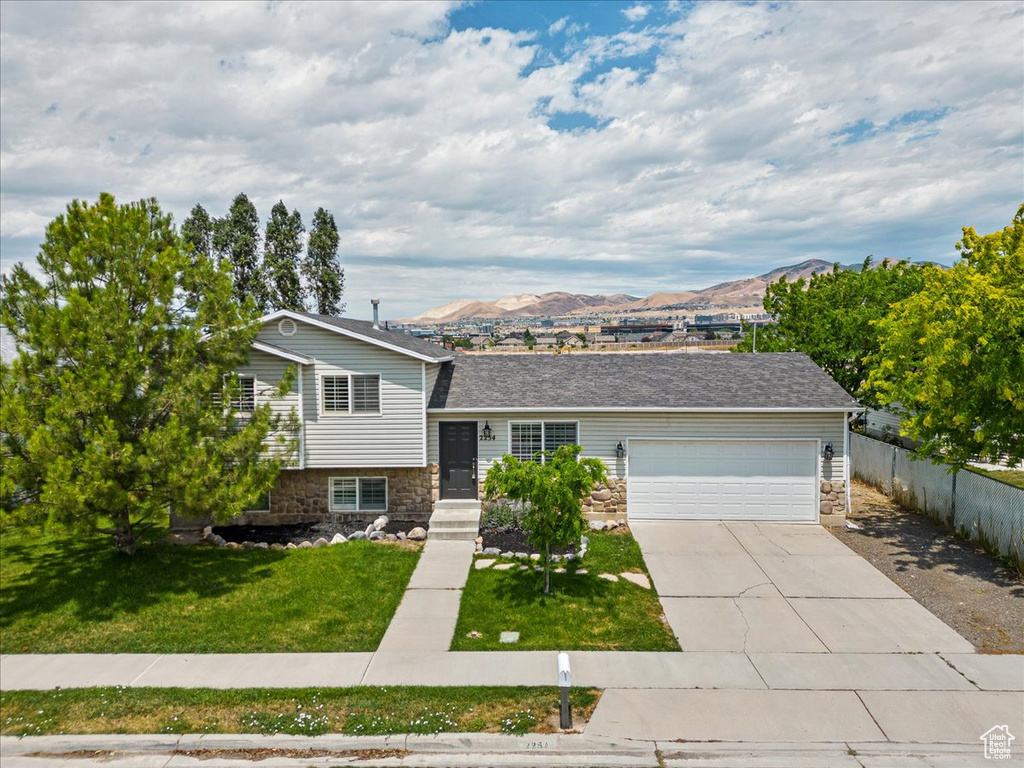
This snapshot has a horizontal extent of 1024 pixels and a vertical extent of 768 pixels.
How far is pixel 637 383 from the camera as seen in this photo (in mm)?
16531

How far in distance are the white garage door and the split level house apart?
0.03 metres

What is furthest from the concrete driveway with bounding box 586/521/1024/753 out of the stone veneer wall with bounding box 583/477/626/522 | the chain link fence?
the chain link fence

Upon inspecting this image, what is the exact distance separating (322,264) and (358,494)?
77.4ft

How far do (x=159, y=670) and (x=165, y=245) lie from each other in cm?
741

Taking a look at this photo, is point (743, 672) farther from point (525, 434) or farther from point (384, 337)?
point (384, 337)

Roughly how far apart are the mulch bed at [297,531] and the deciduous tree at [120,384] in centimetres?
279

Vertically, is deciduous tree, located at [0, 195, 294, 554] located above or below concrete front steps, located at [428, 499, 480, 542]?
above

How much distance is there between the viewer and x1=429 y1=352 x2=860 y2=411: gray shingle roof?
50.1 feet

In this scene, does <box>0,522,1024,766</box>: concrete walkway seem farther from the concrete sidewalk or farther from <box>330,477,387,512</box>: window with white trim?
<box>330,477,387,512</box>: window with white trim

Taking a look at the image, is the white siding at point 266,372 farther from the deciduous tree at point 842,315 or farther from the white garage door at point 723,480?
the deciduous tree at point 842,315

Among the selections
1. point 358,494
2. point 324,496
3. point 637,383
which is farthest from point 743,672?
point 324,496

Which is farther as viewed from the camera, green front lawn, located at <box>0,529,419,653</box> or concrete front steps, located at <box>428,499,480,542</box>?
concrete front steps, located at <box>428,499,480,542</box>

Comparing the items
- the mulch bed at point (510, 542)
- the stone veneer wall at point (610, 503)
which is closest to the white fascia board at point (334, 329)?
the mulch bed at point (510, 542)

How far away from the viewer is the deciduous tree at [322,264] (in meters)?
36.1
